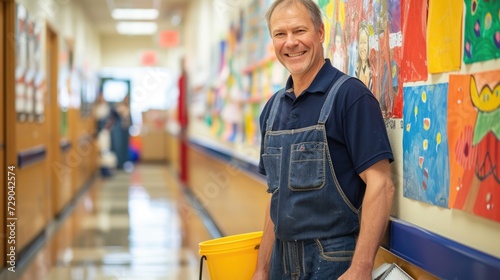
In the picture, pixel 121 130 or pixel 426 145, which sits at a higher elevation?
pixel 426 145

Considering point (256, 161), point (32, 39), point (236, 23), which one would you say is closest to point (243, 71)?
point (236, 23)

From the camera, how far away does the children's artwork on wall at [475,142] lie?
159 centimetres

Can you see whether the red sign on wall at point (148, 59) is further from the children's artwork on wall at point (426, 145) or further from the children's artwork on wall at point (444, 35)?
the children's artwork on wall at point (444, 35)

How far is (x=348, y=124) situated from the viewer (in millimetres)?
1969

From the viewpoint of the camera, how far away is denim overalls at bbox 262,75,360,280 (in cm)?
203

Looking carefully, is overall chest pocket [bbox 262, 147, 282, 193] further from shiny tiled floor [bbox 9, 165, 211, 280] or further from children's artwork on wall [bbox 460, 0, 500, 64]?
shiny tiled floor [bbox 9, 165, 211, 280]

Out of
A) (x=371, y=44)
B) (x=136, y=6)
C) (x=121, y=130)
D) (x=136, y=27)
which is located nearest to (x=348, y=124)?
(x=371, y=44)

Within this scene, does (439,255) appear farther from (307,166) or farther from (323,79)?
(323,79)

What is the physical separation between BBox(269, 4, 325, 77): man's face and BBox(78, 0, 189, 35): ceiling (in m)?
9.87

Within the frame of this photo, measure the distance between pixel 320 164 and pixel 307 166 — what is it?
46mm

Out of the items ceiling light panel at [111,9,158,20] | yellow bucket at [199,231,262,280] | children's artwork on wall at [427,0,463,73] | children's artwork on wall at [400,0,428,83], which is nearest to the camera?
children's artwork on wall at [427,0,463,73]

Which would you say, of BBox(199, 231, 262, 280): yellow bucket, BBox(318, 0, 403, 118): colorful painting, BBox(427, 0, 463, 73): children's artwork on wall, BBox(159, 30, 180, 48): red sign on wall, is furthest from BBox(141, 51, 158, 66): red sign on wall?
BBox(427, 0, 463, 73): children's artwork on wall

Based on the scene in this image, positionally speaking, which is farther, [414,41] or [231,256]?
[231,256]

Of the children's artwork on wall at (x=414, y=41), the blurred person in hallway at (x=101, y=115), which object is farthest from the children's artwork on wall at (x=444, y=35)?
the blurred person in hallway at (x=101, y=115)
